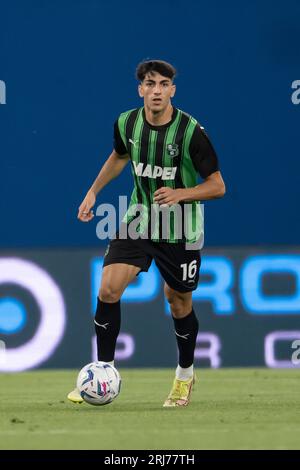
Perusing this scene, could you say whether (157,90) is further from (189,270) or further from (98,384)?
(98,384)

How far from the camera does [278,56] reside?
40.0ft

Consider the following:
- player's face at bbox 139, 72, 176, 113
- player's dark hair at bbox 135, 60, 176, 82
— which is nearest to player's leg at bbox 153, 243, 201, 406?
player's face at bbox 139, 72, 176, 113

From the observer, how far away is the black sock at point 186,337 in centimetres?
775

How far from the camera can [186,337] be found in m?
7.79

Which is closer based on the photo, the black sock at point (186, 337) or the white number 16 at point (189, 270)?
the white number 16 at point (189, 270)

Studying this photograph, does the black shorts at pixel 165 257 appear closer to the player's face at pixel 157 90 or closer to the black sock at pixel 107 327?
the black sock at pixel 107 327

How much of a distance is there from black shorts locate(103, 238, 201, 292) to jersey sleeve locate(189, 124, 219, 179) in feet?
1.50

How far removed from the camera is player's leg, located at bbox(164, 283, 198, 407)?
301 inches

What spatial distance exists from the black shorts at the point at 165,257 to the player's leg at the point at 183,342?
0.34 ft

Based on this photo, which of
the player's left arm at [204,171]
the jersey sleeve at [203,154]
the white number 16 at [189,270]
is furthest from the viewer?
the white number 16 at [189,270]

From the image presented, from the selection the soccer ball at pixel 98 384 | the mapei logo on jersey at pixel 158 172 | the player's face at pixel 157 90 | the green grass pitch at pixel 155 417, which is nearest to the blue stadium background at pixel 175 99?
the green grass pitch at pixel 155 417

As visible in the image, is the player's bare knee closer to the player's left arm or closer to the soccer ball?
the soccer ball

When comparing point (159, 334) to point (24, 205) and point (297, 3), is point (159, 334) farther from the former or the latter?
point (297, 3)

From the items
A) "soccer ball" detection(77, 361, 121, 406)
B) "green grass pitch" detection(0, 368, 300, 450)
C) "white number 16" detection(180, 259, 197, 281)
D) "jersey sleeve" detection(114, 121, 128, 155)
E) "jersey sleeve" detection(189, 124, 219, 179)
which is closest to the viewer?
"green grass pitch" detection(0, 368, 300, 450)
